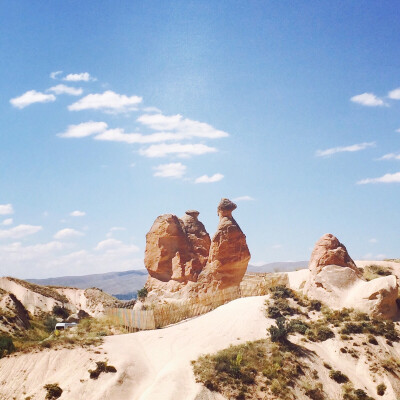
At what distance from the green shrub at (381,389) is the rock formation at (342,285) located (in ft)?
22.1

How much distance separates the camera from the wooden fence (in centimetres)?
2967

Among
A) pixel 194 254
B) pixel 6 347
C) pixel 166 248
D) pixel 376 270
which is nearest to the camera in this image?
pixel 6 347

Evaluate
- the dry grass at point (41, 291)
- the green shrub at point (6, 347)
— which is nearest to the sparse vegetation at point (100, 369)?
the green shrub at point (6, 347)

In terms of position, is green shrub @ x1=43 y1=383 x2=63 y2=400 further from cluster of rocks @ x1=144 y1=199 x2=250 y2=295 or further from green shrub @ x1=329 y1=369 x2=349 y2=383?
cluster of rocks @ x1=144 y1=199 x2=250 y2=295

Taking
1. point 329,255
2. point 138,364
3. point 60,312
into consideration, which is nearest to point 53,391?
point 138,364

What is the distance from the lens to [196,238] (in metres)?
49.8

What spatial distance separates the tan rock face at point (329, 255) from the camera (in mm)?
30359

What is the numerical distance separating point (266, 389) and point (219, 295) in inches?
536

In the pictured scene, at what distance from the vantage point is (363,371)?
72.4 ft

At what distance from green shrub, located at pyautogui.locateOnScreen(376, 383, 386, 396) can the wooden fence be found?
1352cm

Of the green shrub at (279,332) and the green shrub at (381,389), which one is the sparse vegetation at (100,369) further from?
the green shrub at (381,389)

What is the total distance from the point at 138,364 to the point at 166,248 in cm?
2590

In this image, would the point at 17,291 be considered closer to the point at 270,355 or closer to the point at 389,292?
the point at 270,355

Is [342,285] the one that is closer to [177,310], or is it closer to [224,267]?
[224,267]
